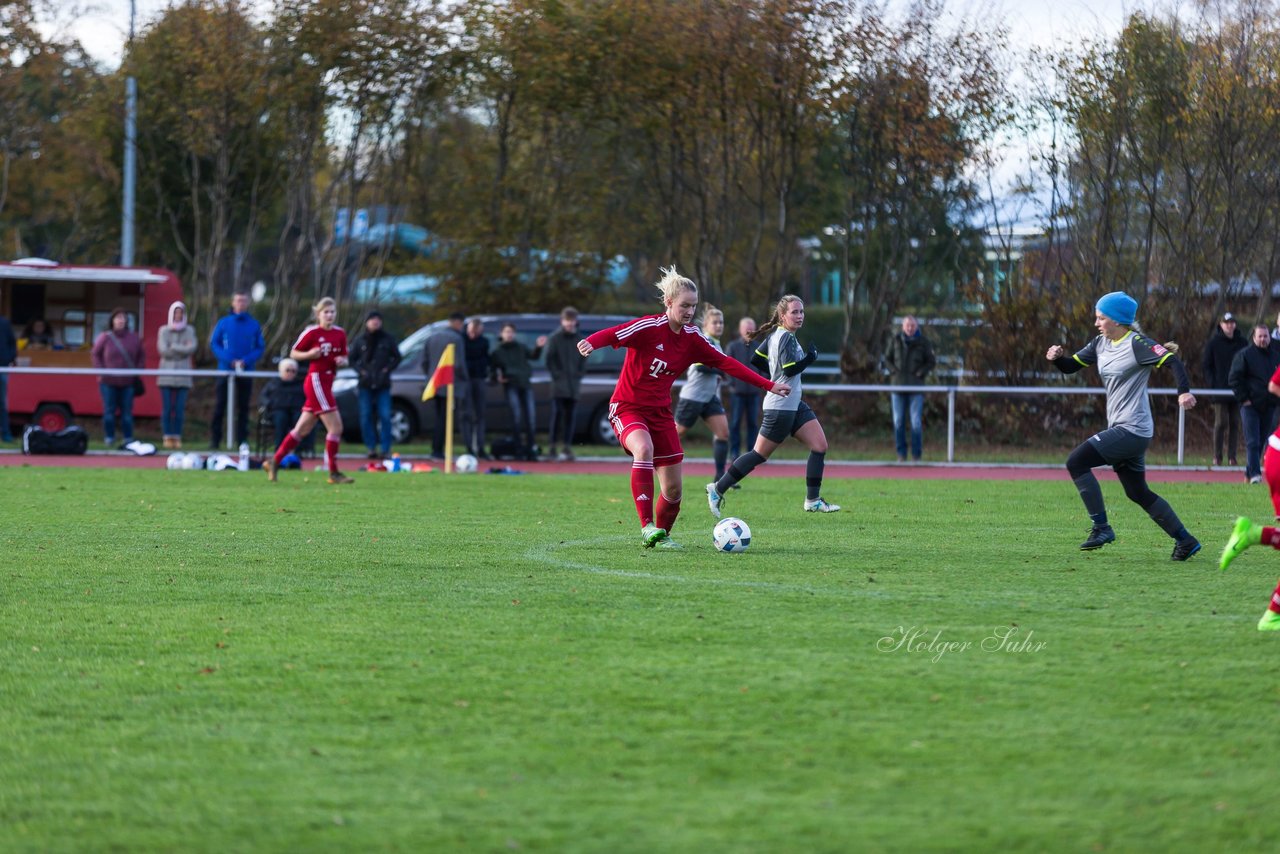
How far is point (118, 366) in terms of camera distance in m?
21.4

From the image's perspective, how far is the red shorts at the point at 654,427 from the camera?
10196mm

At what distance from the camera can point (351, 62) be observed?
88.3 ft

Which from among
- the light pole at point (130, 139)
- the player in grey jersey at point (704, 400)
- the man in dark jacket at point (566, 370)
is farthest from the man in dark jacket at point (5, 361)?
the player in grey jersey at point (704, 400)

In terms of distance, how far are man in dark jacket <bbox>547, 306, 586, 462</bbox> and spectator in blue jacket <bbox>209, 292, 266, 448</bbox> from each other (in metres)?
3.95

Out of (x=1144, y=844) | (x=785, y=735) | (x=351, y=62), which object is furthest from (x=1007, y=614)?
(x=351, y=62)

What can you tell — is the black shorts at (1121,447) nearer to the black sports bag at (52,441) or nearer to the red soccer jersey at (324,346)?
the red soccer jersey at (324,346)

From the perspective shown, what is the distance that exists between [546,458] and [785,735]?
16043 millimetres

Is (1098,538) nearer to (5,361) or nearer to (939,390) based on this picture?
(939,390)

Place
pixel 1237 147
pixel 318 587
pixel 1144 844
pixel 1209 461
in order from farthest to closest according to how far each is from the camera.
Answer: pixel 1237 147
pixel 1209 461
pixel 318 587
pixel 1144 844

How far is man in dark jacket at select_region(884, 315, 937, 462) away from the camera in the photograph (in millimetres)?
20375

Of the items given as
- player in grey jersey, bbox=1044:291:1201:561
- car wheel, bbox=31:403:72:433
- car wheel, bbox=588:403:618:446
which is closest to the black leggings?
player in grey jersey, bbox=1044:291:1201:561

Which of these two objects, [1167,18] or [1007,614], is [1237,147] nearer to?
[1167,18]

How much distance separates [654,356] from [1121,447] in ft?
9.94

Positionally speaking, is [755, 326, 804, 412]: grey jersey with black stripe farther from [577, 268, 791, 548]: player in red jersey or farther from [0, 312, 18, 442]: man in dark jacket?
[0, 312, 18, 442]: man in dark jacket
